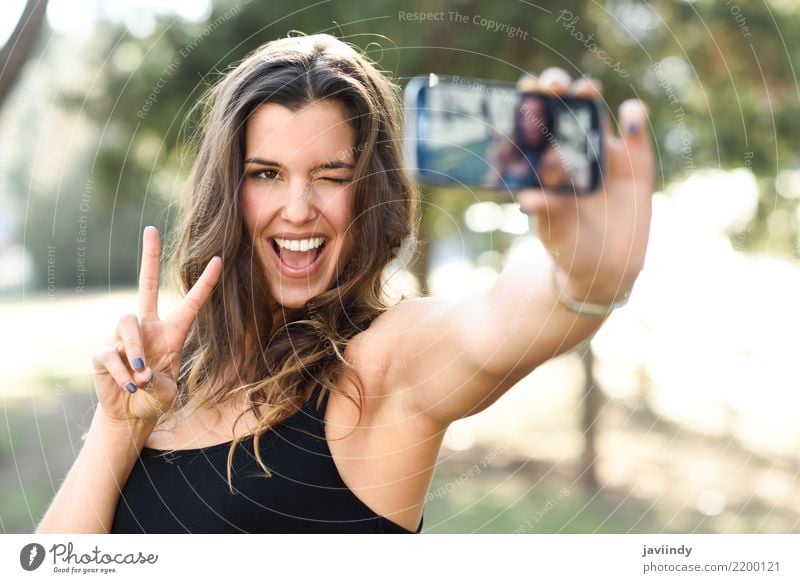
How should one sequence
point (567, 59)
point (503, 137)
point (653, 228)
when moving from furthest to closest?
point (567, 59)
point (653, 228)
point (503, 137)

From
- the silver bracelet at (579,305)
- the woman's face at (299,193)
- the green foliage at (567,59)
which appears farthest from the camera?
the green foliage at (567,59)

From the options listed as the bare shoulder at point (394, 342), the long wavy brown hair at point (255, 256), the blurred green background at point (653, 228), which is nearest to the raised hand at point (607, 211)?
the bare shoulder at point (394, 342)

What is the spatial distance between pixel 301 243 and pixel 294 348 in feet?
0.50

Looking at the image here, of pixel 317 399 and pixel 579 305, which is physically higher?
pixel 579 305

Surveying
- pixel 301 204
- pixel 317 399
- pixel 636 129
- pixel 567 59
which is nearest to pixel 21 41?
pixel 301 204

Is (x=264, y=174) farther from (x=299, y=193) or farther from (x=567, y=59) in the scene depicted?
(x=567, y=59)

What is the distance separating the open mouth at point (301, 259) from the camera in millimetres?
1298

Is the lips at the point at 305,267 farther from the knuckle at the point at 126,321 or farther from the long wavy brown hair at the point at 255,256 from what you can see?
the knuckle at the point at 126,321

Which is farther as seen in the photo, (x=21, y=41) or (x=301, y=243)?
(x=21, y=41)

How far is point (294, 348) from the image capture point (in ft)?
4.26

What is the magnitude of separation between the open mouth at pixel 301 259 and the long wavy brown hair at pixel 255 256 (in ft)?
0.16

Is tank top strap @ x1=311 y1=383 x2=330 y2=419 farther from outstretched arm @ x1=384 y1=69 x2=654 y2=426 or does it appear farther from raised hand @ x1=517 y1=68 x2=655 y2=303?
raised hand @ x1=517 y1=68 x2=655 y2=303
